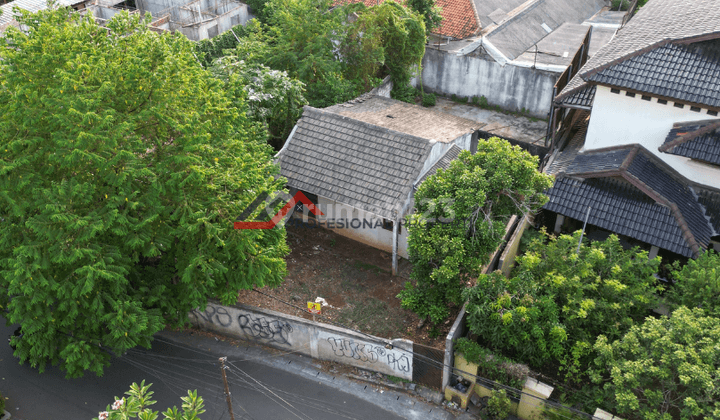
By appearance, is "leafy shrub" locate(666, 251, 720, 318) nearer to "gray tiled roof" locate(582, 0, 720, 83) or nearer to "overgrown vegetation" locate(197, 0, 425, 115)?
"gray tiled roof" locate(582, 0, 720, 83)

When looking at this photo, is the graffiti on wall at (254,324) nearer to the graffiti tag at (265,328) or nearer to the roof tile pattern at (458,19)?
the graffiti tag at (265,328)

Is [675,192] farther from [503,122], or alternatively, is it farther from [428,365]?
[503,122]

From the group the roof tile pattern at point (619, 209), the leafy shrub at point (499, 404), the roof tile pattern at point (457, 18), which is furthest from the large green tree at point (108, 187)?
the roof tile pattern at point (457, 18)

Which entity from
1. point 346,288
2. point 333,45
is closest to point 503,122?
point 333,45

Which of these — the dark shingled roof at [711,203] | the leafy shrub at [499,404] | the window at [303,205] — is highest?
the dark shingled roof at [711,203]

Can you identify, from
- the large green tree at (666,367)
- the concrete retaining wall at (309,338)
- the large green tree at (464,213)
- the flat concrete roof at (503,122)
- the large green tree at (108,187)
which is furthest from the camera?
the flat concrete roof at (503,122)

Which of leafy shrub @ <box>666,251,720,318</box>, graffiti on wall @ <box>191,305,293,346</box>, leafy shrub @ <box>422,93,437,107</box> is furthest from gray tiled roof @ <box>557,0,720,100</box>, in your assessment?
graffiti on wall @ <box>191,305,293,346</box>
